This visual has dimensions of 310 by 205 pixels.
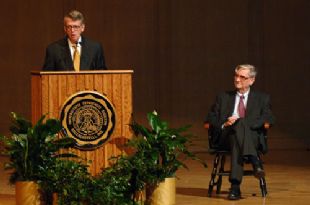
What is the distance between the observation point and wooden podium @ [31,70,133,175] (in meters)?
6.11

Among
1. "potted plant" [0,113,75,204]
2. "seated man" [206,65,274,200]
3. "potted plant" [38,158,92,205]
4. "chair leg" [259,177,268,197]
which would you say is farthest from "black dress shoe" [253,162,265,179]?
"potted plant" [0,113,75,204]

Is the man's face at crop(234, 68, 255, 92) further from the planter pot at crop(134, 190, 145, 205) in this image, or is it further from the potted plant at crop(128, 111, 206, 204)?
the planter pot at crop(134, 190, 145, 205)

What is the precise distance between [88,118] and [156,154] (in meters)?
0.54

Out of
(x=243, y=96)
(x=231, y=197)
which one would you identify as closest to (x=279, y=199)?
(x=231, y=197)

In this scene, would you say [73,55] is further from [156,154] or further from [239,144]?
[239,144]

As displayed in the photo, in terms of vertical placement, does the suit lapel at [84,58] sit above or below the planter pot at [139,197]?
above

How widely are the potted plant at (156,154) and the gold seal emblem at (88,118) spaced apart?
0.20 metres

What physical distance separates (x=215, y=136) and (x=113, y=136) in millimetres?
1373

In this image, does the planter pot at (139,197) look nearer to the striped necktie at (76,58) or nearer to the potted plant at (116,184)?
the potted plant at (116,184)

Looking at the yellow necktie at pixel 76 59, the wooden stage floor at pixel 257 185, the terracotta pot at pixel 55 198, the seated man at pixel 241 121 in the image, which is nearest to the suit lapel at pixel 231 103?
the seated man at pixel 241 121

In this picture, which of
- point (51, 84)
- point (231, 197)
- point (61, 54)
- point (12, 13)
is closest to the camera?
point (51, 84)

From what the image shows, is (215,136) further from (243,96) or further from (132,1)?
(132,1)

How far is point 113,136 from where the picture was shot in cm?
618

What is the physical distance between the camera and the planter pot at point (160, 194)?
6.19 metres
